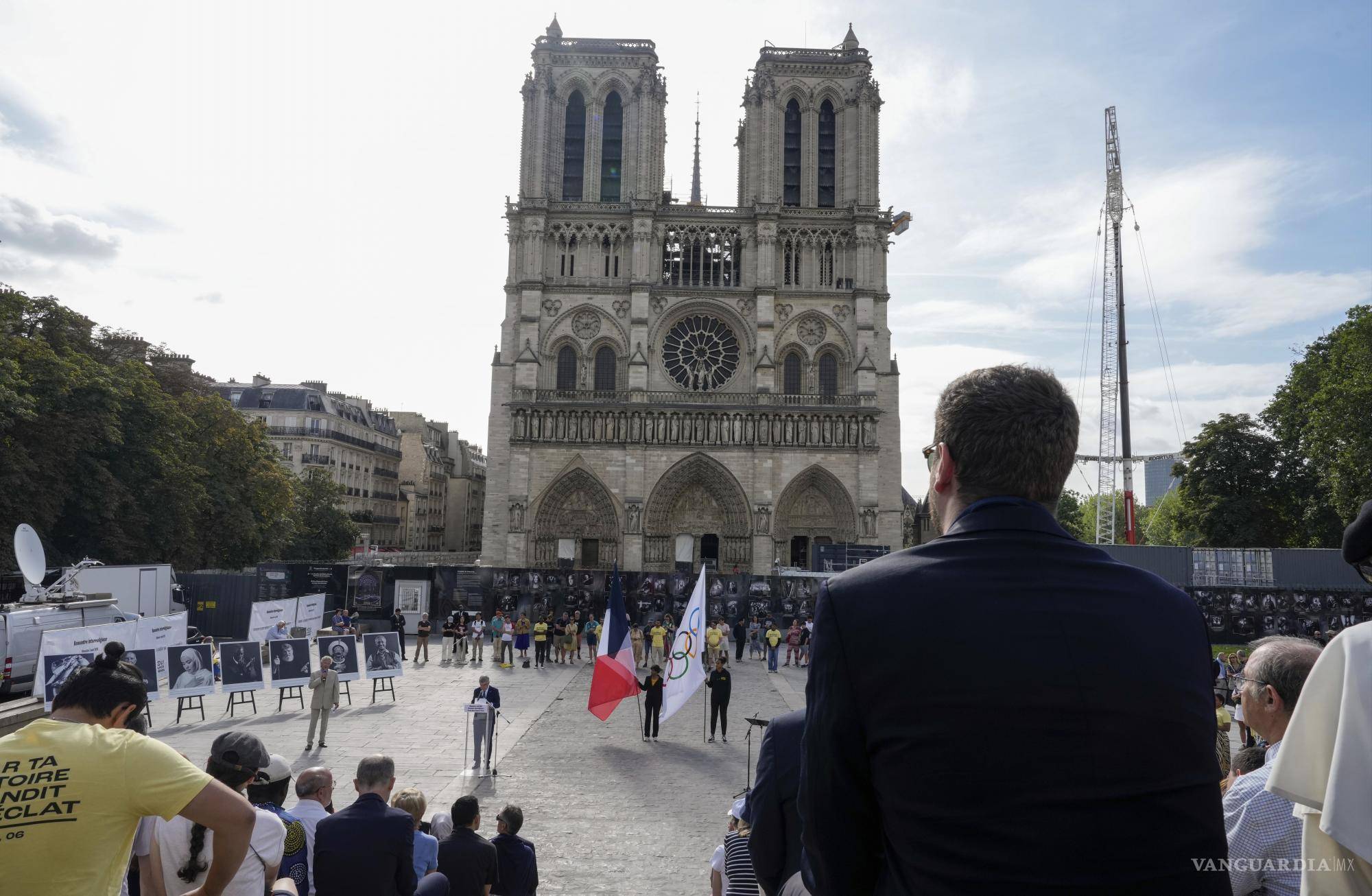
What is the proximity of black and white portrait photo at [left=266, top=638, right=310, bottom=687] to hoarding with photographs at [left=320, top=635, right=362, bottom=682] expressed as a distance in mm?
295

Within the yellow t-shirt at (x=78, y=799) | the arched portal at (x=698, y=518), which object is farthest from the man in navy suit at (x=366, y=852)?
the arched portal at (x=698, y=518)

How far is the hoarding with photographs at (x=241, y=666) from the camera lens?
14719mm

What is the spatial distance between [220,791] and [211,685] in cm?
1443

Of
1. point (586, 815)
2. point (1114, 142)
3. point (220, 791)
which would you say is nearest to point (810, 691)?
point (220, 791)

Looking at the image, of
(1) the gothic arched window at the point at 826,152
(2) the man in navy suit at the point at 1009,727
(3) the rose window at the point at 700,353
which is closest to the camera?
(2) the man in navy suit at the point at 1009,727

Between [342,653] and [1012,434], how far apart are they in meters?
16.1

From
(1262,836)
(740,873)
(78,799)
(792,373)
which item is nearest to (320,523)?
(792,373)

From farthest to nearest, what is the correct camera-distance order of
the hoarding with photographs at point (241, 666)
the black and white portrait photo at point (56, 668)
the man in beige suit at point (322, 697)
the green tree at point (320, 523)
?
the green tree at point (320, 523)
the hoarding with photographs at point (241, 666)
the black and white portrait photo at point (56, 668)
the man in beige suit at point (322, 697)

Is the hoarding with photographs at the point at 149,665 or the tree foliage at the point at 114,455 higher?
the tree foliage at the point at 114,455

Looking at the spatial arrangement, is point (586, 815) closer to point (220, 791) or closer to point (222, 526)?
point (220, 791)

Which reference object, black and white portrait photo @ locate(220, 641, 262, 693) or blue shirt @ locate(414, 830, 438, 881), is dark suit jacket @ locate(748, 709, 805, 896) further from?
black and white portrait photo @ locate(220, 641, 262, 693)

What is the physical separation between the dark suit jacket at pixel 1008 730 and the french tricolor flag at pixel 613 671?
35.4ft

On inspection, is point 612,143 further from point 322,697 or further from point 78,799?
point 78,799

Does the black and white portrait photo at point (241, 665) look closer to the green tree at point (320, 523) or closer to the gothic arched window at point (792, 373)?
the green tree at point (320, 523)
